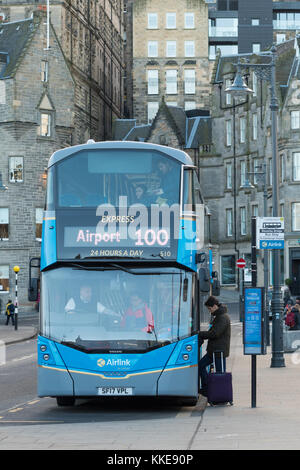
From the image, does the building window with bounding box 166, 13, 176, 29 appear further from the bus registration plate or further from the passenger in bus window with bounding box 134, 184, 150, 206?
the bus registration plate

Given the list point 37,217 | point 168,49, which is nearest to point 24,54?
point 37,217

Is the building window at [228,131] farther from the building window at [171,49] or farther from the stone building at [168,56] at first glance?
the building window at [171,49]

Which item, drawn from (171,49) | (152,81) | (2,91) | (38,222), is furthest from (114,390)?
(171,49)

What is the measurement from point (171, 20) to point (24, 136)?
3763 centimetres

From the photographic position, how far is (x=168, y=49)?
98.9 m

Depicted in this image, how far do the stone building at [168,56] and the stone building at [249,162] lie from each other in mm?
14637

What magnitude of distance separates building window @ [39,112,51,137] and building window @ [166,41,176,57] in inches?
1321

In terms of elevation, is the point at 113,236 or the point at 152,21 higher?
the point at 152,21

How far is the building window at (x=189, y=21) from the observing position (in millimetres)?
99500

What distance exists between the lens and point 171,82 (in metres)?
99.0

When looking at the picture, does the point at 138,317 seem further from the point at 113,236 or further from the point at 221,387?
the point at 221,387

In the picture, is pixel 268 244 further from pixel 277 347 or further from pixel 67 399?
pixel 67 399

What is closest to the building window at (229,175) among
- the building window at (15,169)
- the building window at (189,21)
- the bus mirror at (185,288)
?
the building window at (15,169)

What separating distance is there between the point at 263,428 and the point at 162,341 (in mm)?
3468
